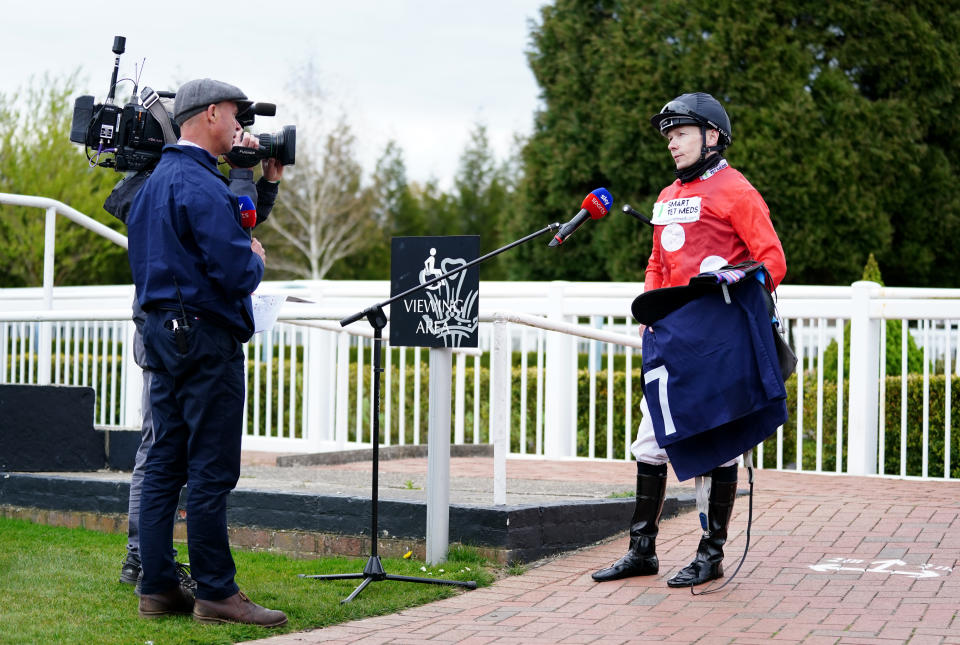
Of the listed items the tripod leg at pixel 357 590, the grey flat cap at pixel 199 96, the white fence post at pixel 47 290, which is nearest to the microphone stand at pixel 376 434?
the tripod leg at pixel 357 590

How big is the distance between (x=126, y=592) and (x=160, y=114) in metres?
1.99

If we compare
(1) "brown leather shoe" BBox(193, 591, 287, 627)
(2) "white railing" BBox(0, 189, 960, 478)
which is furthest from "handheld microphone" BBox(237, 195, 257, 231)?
(2) "white railing" BBox(0, 189, 960, 478)

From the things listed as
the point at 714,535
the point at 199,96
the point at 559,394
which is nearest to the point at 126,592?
the point at 199,96

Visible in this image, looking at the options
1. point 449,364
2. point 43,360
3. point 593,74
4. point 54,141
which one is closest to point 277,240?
point 54,141

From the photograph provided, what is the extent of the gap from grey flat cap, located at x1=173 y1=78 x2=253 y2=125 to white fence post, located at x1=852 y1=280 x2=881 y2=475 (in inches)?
204

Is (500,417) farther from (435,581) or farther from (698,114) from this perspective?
(698,114)

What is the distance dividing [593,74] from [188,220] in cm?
1919

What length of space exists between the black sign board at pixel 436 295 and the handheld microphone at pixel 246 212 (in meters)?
0.80

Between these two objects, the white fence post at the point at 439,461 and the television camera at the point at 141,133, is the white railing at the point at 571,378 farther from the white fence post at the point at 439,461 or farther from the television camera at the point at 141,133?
the television camera at the point at 141,133

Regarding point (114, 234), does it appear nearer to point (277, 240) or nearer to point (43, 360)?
point (43, 360)

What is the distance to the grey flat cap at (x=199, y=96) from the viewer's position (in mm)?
4352

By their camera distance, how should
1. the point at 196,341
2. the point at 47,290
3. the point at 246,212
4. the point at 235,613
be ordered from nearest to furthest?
the point at 196,341
the point at 235,613
the point at 246,212
the point at 47,290

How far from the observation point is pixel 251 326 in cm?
443

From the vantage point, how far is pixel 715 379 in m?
4.70
